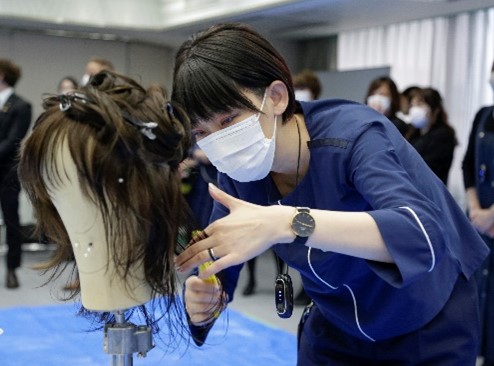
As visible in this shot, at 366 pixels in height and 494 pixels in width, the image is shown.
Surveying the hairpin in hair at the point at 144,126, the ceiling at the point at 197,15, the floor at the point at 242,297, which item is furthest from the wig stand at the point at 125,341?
the ceiling at the point at 197,15

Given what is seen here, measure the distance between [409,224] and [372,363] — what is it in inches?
18.1

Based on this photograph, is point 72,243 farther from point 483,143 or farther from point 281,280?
point 483,143

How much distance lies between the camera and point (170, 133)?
85 centimetres

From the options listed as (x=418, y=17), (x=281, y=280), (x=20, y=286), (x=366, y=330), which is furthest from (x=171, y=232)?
(x=418, y=17)

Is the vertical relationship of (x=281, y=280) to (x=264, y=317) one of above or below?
above

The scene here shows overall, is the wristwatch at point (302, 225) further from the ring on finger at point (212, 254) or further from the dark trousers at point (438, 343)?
the dark trousers at point (438, 343)

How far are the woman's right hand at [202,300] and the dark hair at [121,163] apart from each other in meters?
0.16

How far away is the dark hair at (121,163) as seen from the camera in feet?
2.64

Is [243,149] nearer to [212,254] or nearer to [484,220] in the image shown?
[212,254]

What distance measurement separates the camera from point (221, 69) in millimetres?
948

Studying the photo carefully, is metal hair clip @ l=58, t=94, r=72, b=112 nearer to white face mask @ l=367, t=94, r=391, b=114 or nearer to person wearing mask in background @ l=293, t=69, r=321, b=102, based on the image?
white face mask @ l=367, t=94, r=391, b=114

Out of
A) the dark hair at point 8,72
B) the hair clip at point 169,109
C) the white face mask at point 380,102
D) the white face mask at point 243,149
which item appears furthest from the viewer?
the dark hair at point 8,72

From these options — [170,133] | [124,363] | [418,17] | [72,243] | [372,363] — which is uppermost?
[418,17]

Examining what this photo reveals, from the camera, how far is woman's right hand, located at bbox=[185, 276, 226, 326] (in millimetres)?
1046
